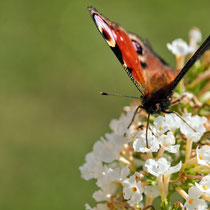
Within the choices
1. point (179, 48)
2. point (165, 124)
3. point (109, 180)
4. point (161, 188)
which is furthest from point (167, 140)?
point (179, 48)

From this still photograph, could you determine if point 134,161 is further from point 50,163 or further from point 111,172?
point 50,163

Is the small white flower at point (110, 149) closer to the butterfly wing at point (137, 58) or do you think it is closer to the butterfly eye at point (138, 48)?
the butterfly wing at point (137, 58)

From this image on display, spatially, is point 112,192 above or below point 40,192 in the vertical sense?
below

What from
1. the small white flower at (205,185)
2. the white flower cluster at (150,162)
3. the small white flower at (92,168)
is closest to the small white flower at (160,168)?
the white flower cluster at (150,162)

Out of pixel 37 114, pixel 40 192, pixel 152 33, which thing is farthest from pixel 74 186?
pixel 152 33

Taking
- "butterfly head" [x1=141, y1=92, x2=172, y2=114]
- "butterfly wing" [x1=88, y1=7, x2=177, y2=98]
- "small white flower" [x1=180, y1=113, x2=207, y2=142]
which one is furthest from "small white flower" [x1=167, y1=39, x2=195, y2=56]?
"small white flower" [x1=180, y1=113, x2=207, y2=142]

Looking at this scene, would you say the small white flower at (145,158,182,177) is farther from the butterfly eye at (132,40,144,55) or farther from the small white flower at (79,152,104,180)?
the butterfly eye at (132,40,144,55)
